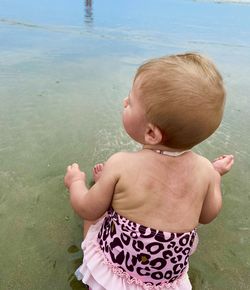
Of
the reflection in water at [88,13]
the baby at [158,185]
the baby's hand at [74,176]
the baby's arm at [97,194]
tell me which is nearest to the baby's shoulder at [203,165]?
the baby at [158,185]

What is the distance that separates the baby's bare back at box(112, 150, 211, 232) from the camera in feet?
4.24

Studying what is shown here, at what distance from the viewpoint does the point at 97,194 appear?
4.48 feet

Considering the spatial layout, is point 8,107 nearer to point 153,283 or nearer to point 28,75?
point 28,75

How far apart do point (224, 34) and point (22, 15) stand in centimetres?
324

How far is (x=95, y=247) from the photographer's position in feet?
4.75

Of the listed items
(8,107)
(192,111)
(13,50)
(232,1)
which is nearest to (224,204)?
(192,111)

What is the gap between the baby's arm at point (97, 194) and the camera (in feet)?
4.33

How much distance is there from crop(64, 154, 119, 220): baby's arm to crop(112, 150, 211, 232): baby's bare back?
0.03 metres

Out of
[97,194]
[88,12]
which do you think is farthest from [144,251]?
[88,12]

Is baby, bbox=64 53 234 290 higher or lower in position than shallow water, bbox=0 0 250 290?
higher

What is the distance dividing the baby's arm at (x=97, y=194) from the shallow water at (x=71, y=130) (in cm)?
33

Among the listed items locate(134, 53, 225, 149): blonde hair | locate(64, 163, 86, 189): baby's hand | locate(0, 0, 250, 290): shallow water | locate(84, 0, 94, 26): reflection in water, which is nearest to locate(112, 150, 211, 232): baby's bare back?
locate(134, 53, 225, 149): blonde hair

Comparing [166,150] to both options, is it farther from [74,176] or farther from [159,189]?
[74,176]

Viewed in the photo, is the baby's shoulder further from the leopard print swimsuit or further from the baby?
the leopard print swimsuit
